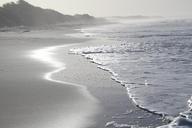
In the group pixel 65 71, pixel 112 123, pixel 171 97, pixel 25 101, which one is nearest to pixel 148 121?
pixel 112 123

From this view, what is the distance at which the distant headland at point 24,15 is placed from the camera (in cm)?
8397

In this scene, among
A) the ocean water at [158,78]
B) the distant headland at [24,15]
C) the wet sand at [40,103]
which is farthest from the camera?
the distant headland at [24,15]

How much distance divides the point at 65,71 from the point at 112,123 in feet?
23.7

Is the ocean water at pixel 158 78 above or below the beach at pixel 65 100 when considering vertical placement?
above

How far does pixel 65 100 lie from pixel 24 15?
87.2m

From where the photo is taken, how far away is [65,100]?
10.7 m

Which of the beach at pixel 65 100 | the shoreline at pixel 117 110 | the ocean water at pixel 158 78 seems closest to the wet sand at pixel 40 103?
the beach at pixel 65 100

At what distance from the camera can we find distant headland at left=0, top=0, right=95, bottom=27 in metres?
84.0

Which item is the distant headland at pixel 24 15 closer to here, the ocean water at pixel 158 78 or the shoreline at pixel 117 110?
the ocean water at pixel 158 78

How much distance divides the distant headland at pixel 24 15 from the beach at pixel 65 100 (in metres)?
62.5

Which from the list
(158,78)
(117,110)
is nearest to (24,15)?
(158,78)

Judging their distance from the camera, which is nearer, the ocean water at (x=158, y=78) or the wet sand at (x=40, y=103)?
the wet sand at (x=40, y=103)

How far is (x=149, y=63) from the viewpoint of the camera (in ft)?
55.8

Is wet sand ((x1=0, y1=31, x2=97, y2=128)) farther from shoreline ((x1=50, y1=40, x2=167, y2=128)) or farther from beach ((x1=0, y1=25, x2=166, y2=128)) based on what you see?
shoreline ((x1=50, y1=40, x2=167, y2=128))
